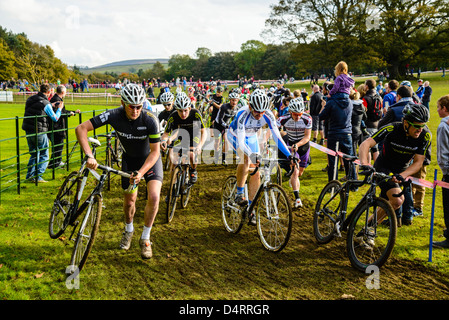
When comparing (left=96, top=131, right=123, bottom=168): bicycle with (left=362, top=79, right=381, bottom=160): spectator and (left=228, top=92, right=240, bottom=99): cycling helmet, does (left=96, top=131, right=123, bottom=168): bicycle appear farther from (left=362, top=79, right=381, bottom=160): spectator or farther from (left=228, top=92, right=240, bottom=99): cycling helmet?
(left=362, top=79, right=381, bottom=160): spectator

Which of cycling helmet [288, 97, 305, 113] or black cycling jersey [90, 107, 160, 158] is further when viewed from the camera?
cycling helmet [288, 97, 305, 113]

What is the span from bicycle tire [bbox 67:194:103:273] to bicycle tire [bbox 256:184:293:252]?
2.50m

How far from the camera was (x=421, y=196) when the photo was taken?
25.1 ft

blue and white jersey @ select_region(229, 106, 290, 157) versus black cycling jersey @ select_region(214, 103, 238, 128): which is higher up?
black cycling jersey @ select_region(214, 103, 238, 128)

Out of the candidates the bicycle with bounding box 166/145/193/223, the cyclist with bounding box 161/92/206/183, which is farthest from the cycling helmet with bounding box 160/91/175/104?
the bicycle with bounding box 166/145/193/223

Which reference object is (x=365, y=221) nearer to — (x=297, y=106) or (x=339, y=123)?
(x=297, y=106)

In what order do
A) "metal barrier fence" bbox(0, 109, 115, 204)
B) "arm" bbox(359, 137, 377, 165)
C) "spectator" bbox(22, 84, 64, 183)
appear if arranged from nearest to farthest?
"arm" bbox(359, 137, 377, 165) < "metal barrier fence" bbox(0, 109, 115, 204) < "spectator" bbox(22, 84, 64, 183)

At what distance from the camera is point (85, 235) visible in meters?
4.84

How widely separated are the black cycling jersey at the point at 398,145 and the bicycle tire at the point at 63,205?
4980 millimetres

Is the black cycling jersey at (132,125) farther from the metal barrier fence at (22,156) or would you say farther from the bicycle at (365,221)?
the metal barrier fence at (22,156)

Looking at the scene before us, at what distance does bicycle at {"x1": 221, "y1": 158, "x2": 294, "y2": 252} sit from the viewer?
17.9 ft

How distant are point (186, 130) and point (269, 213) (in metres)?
3.18
